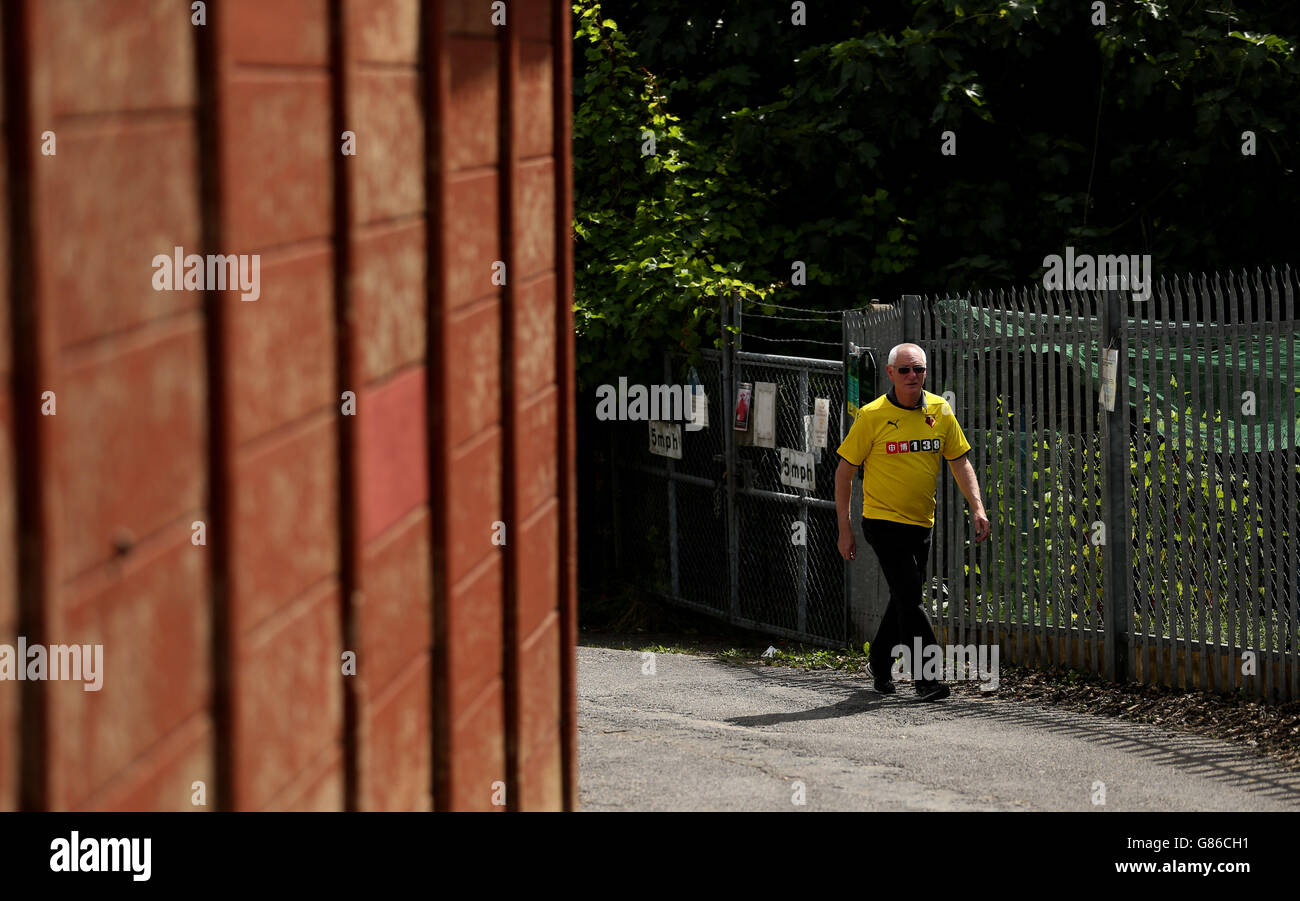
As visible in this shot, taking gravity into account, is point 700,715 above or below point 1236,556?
below

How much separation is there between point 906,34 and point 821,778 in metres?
8.37

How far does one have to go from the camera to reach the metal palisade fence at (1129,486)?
780cm

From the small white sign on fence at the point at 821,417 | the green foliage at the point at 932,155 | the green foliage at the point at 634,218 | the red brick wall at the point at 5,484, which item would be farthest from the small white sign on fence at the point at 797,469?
the red brick wall at the point at 5,484

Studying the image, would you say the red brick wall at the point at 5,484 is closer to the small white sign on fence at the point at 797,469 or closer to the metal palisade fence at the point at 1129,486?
the metal palisade fence at the point at 1129,486

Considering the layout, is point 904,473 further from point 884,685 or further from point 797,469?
point 797,469

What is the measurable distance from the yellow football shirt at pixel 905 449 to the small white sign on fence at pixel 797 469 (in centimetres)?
257

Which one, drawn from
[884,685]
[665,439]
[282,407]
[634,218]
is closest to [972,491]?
[884,685]

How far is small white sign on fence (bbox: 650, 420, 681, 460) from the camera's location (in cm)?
1266

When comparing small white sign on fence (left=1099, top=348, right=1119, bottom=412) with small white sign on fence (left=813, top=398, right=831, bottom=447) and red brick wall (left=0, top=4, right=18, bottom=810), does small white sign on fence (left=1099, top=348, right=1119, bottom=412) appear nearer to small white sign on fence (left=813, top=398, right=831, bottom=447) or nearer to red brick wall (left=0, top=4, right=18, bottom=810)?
small white sign on fence (left=813, top=398, right=831, bottom=447)

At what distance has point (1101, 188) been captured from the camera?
1430 centimetres

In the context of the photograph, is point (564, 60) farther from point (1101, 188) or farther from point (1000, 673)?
point (1101, 188)

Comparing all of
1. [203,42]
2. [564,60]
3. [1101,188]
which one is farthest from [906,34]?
[203,42]

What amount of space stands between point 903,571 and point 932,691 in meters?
0.71

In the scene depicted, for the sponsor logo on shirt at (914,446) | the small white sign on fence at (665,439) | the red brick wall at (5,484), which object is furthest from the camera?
the small white sign on fence at (665,439)
